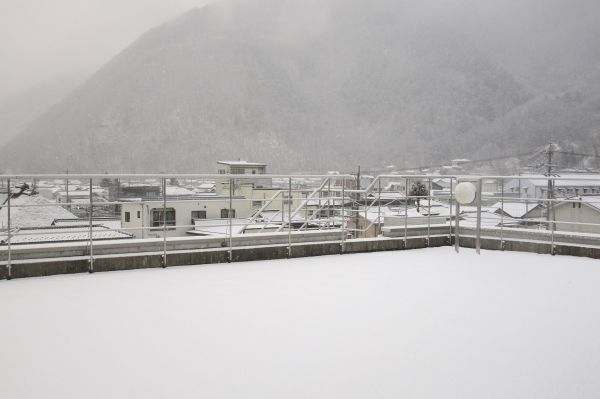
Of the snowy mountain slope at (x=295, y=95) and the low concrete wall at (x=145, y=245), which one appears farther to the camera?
the snowy mountain slope at (x=295, y=95)

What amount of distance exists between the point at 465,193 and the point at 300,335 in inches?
153

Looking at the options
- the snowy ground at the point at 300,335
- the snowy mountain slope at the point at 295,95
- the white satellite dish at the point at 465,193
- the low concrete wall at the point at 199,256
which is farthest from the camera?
the snowy mountain slope at the point at 295,95

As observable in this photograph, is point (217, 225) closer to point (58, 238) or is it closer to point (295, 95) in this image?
point (58, 238)

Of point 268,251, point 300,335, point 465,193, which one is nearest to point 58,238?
point 268,251

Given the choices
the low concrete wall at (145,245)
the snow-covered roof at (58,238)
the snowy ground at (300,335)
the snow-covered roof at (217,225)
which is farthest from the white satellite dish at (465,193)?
the snow-covered roof at (58,238)

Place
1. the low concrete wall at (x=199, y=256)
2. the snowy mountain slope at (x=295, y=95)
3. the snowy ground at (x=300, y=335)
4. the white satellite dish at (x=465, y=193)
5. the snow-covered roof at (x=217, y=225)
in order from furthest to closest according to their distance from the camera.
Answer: the snowy mountain slope at (x=295, y=95)
the white satellite dish at (x=465, y=193)
the snow-covered roof at (x=217, y=225)
the low concrete wall at (x=199, y=256)
the snowy ground at (x=300, y=335)

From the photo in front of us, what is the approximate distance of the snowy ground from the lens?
232cm

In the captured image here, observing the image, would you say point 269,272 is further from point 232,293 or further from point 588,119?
point 588,119

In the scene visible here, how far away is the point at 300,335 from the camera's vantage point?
299cm

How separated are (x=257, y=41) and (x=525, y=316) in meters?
108

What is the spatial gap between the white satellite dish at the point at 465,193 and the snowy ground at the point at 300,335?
4.50ft

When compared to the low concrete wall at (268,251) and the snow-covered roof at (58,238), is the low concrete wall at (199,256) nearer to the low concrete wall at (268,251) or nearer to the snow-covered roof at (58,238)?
the low concrete wall at (268,251)

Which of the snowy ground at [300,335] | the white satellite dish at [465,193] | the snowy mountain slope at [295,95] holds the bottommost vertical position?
the snowy ground at [300,335]

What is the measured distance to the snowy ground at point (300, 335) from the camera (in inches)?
91.3
